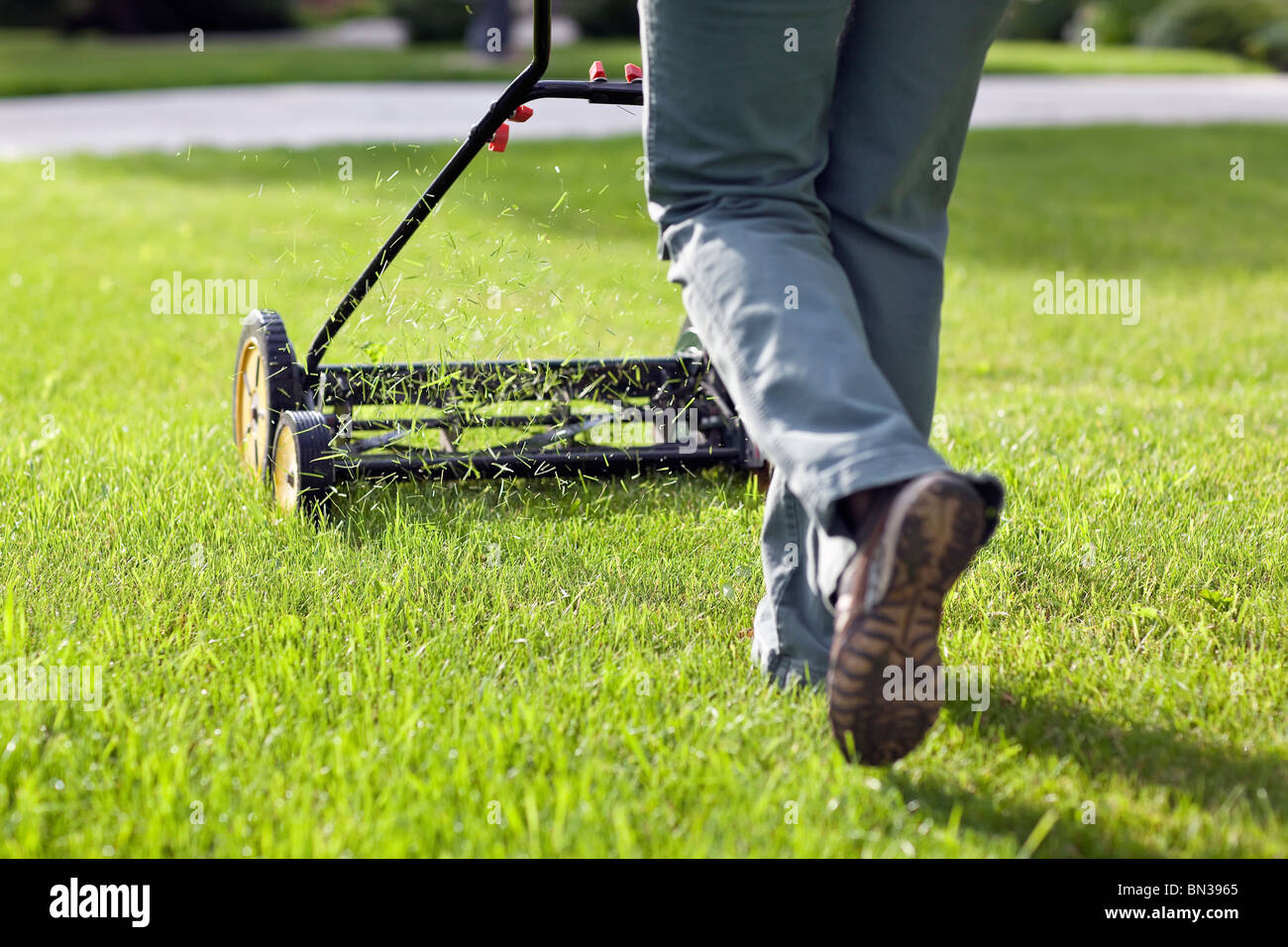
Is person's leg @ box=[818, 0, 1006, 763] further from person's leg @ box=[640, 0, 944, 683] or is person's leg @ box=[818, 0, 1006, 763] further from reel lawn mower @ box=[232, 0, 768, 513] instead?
reel lawn mower @ box=[232, 0, 768, 513]

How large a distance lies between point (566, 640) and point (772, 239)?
0.79m

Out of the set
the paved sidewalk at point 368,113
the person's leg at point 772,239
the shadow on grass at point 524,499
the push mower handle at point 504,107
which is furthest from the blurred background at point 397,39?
the person's leg at point 772,239

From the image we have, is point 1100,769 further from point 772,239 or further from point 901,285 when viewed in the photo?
point 772,239

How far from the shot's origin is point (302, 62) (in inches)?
665

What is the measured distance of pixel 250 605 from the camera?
216 centimetres

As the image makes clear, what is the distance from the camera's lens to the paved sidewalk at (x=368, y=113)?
10570mm

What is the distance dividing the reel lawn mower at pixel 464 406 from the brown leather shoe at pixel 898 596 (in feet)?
4.10

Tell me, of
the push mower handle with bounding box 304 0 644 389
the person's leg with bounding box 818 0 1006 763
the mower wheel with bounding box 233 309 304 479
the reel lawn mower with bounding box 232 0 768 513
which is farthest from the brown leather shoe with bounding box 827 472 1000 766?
the mower wheel with bounding box 233 309 304 479

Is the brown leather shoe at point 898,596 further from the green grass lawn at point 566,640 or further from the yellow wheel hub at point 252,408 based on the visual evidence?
the yellow wheel hub at point 252,408

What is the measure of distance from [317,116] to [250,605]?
10692 mm

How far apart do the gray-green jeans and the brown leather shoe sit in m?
0.04

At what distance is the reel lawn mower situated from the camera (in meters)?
2.52
